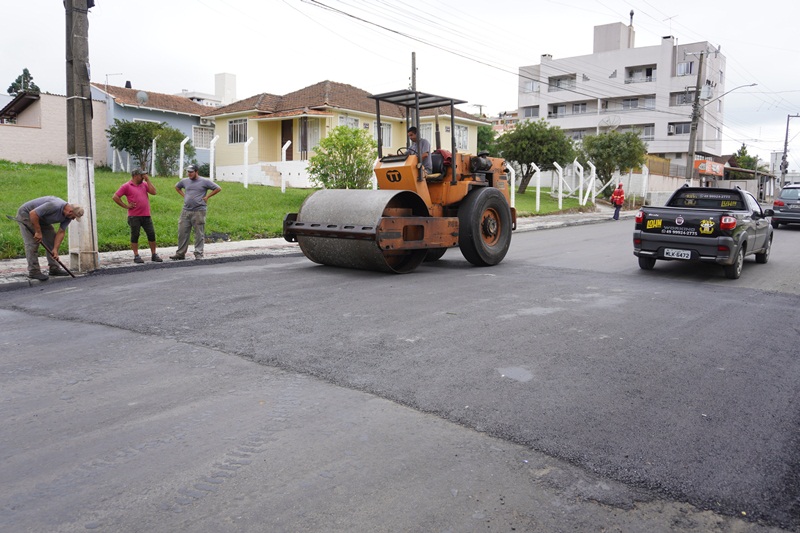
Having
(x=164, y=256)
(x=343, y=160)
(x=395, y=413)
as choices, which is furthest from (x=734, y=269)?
(x=343, y=160)

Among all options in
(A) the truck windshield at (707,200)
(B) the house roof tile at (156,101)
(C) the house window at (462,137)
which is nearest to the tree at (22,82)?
(B) the house roof tile at (156,101)

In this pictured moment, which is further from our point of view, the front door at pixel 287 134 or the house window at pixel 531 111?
the house window at pixel 531 111

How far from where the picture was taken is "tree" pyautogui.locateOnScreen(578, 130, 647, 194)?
1420 inches

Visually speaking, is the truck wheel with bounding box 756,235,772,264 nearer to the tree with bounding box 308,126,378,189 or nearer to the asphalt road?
the asphalt road

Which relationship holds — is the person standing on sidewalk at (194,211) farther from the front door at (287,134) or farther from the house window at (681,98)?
the house window at (681,98)

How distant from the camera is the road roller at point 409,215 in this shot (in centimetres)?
974

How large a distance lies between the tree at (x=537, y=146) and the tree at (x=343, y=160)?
16700 mm

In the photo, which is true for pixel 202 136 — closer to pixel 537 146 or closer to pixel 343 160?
pixel 537 146

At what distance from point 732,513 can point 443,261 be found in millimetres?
9272

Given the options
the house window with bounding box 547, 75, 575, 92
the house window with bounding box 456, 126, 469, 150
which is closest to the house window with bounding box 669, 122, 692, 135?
the house window with bounding box 547, 75, 575, 92

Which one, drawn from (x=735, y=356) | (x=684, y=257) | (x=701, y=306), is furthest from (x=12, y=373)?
(x=684, y=257)

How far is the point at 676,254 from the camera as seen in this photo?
10742 mm

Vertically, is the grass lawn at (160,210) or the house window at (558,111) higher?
the house window at (558,111)

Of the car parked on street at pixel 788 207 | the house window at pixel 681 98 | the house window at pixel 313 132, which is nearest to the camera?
the car parked on street at pixel 788 207
